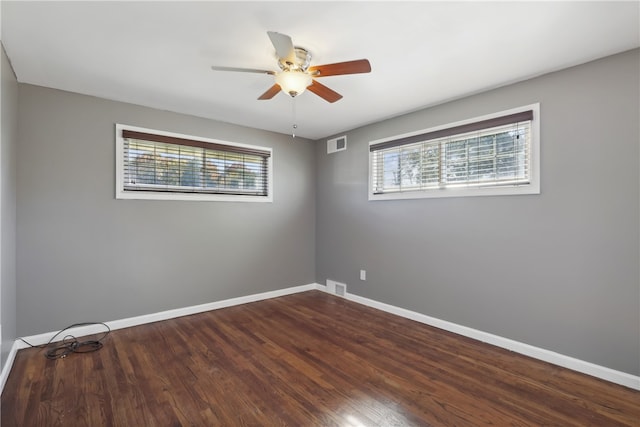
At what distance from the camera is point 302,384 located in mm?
2139

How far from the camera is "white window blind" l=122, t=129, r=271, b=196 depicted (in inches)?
128

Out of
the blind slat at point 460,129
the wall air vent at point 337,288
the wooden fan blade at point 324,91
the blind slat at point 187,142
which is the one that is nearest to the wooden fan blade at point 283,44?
the wooden fan blade at point 324,91

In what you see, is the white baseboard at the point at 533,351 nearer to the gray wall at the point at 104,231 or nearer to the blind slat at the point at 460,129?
the blind slat at the point at 460,129

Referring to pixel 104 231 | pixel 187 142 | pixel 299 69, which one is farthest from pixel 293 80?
pixel 104 231

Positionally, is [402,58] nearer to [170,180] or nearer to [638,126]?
[638,126]

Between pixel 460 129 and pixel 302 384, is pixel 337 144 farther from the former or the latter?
pixel 302 384

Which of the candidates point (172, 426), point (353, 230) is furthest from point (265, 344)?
point (353, 230)

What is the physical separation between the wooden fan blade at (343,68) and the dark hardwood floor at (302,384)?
7.04ft

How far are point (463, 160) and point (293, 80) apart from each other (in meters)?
1.93

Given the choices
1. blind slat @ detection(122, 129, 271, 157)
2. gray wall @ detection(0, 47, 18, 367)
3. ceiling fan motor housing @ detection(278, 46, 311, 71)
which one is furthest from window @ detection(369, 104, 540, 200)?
gray wall @ detection(0, 47, 18, 367)

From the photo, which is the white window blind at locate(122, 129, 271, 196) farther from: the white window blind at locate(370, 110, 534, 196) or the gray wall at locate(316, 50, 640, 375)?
the gray wall at locate(316, 50, 640, 375)

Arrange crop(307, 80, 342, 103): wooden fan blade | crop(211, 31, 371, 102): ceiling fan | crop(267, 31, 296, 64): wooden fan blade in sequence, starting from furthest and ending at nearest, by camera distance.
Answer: crop(307, 80, 342, 103): wooden fan blade
crop(211, 31, 371, 102): ceiling fan
crop(267, 31, 296, 64): wooden fan blade

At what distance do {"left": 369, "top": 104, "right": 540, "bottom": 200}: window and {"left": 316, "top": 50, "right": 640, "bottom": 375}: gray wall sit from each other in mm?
90

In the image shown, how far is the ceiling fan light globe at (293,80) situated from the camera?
211cm
